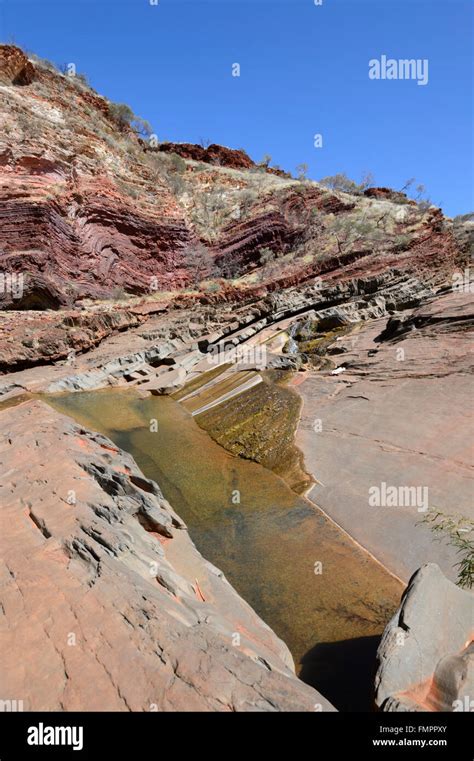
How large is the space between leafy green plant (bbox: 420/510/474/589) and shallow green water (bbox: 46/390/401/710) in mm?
975

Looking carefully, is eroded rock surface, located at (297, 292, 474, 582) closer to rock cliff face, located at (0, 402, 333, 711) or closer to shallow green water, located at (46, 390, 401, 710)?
shallow green water, located at (46, 390, 401, 710)

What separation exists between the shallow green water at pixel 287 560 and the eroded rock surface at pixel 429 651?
3.03ft

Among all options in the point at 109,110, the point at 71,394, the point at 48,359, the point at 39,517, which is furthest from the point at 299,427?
the point at 109,110

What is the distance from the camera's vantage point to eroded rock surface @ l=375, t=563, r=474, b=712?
2775 mm

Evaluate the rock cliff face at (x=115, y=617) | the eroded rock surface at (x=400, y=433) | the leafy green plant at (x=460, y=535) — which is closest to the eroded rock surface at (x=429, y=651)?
the leafy green plant at (x=460, y=535)

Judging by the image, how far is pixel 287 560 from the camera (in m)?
5.80

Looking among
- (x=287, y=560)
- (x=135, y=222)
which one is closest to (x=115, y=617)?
(x=287, y=560)

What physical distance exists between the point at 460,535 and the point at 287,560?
2488mm

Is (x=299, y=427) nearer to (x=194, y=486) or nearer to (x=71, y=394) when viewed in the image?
(x=194, y=486)

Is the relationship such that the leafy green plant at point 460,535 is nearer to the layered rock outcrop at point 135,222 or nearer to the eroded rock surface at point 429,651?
the eroded rock surface at point 429,651

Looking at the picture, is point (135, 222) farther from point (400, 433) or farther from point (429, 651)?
point (429, 651)

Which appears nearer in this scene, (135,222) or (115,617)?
(115,617)

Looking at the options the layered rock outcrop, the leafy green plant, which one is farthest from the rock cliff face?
the layered rock outcrop

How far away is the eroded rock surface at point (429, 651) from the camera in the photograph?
2.78 meters
